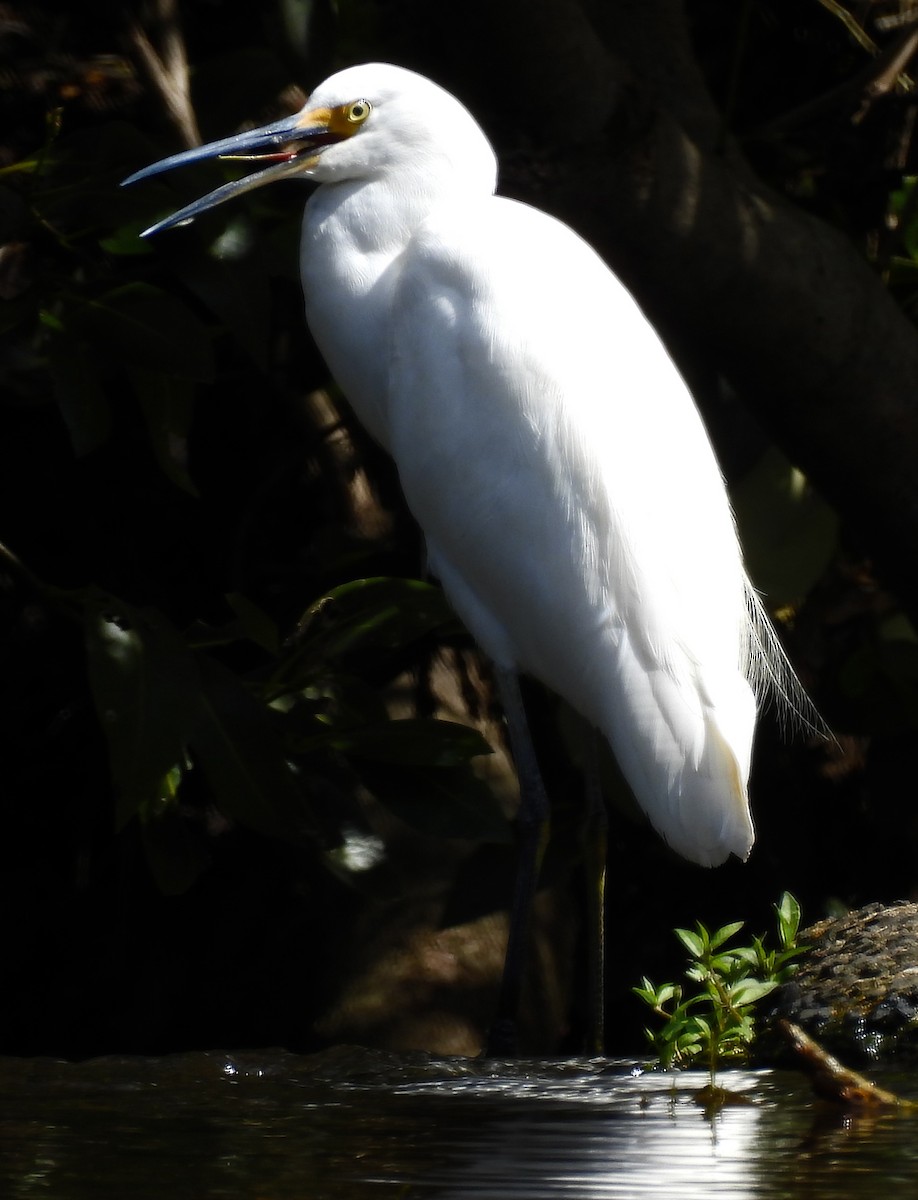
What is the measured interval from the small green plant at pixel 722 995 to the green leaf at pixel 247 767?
0.55m

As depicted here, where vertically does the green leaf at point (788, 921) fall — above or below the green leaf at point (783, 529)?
below

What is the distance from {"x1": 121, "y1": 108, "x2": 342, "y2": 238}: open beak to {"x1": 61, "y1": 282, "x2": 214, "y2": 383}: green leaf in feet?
0.34

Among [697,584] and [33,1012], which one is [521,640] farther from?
[33,1012]

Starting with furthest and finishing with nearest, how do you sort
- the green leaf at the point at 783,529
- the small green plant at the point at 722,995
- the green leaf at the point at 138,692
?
the green leaf at the point at 783,529 → the green leaf at the point at 138,692 → the small green plant at the point at 722,995

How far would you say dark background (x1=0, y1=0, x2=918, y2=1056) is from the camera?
2.02 meters

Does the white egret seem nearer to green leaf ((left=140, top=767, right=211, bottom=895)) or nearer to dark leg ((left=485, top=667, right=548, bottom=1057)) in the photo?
dark leg ((left=485, top=667, right=548, bottom=1057))

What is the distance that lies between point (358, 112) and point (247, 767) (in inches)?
36.6

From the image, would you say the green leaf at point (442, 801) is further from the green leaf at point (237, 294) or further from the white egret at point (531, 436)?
the green leaf at point (237, 294)

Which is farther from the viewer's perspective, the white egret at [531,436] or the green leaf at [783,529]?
the green leaf at [783,529]

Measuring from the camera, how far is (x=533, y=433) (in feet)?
6.70

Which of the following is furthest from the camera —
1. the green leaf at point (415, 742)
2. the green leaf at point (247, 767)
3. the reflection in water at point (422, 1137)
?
the green leaf at point (415, 742)

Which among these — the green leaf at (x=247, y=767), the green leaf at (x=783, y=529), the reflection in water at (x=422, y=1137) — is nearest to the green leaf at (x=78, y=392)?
the green leaf at (x=247, y=767)

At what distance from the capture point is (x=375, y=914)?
251 cm

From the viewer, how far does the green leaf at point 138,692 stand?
1.77 metres
